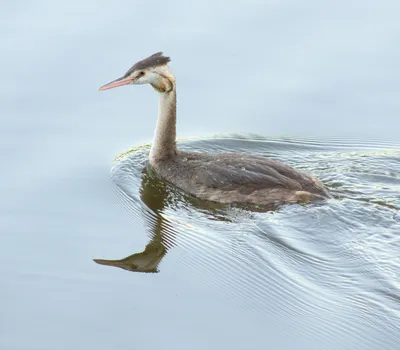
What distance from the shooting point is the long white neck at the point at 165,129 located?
12.0 meters

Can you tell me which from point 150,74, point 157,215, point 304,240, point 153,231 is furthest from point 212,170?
point 304,240

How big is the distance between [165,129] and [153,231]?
81.8 inches

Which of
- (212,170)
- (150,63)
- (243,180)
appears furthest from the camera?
(150,63)

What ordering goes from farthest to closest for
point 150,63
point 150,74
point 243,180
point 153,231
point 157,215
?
point 150,74 → point 150,63 → point 243,180 → point 157,215 → point 153,231

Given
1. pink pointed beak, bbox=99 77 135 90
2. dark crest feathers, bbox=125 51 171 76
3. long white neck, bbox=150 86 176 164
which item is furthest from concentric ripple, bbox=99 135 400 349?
dark crest feathers, bbox=125 51 171 76

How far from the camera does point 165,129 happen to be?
12.1 meters

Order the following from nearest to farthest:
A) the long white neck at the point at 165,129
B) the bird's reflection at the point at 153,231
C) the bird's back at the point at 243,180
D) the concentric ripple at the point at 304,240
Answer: the concentric ripple at the point at 304,240 < the bird's reflection at the point at 153,231 < the bird's back at the point at 243,180 < the long white neck at the point at 165,129

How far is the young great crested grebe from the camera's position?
36.1ft

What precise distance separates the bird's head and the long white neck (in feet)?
0.71

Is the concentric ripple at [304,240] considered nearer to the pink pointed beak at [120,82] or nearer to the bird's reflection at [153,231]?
the bird's reflection at [153,231]

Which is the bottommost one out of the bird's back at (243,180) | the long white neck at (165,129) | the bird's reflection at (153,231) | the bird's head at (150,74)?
the bird's reflection at (153,231)

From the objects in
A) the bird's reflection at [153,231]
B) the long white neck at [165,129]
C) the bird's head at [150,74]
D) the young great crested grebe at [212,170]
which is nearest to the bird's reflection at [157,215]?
the bird's reflection at [153,231]

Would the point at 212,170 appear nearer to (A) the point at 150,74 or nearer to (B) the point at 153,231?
(B) the point at 153,231

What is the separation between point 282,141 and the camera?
1267cm
